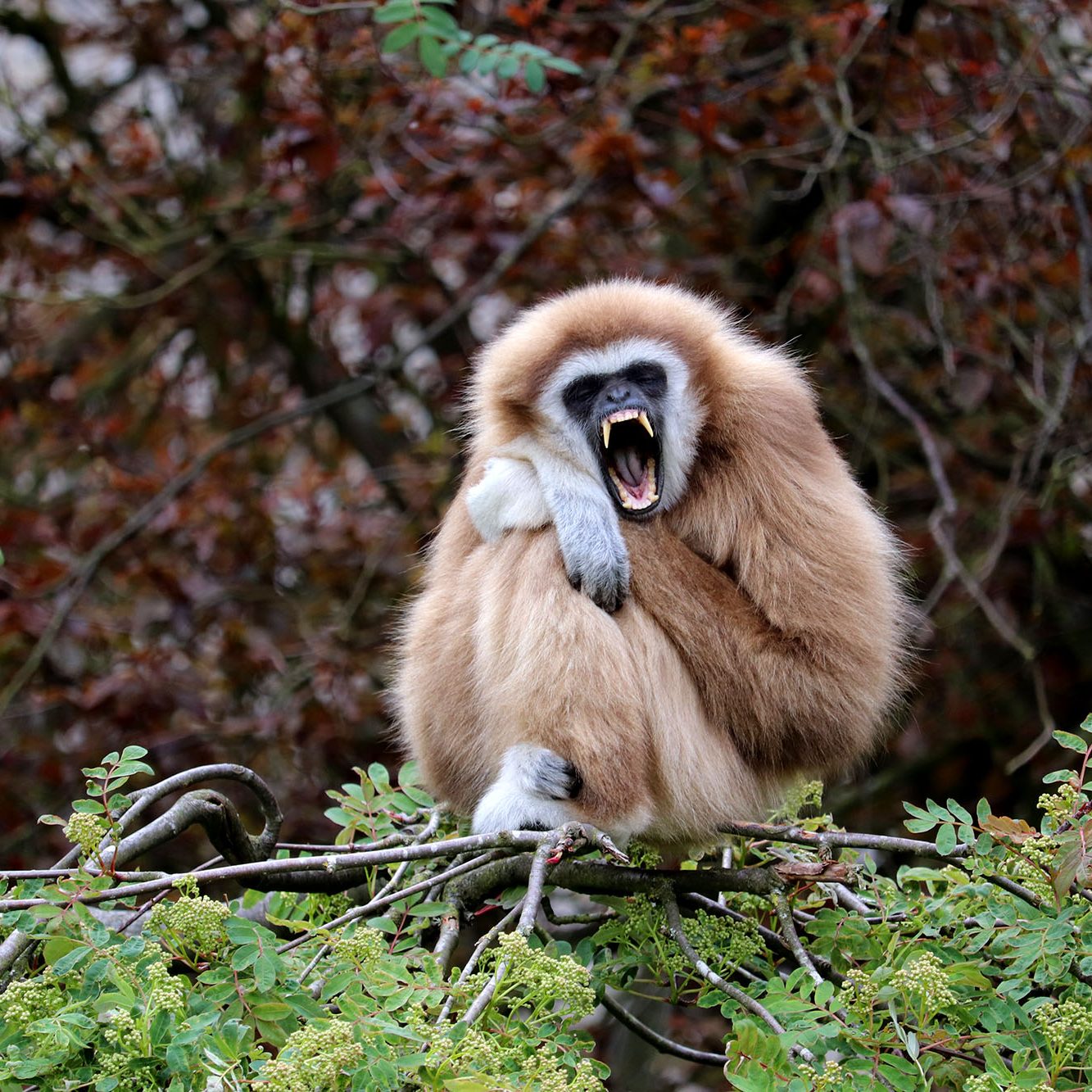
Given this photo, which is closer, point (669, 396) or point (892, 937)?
point (892, 937)

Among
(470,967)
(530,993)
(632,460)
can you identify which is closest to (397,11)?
(632,460)

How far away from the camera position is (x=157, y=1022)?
233cm

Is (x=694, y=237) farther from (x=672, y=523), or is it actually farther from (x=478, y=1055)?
(x=478, y=1055)

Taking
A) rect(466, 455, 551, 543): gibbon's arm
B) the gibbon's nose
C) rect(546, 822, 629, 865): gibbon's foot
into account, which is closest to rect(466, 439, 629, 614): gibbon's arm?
rect(466, 455, 551, 543): gibbon's arm

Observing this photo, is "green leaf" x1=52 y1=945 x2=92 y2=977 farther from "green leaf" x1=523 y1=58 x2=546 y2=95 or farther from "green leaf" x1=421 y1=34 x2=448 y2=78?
"green leaf" x1=523 y1=58 x2=546 y2=95

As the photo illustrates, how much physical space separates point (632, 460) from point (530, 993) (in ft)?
6.53

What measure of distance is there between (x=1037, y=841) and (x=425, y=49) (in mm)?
3255

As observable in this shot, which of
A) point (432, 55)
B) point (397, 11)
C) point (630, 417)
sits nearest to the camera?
point (630, 417)

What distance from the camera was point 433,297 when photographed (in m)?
7.61

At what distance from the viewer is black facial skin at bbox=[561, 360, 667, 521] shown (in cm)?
402

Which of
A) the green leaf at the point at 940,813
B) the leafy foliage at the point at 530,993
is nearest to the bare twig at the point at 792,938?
the leafy foliage at the point at 530,993

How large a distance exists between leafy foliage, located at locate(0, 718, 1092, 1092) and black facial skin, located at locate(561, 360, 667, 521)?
1.47m

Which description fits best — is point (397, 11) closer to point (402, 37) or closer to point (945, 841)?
point (402, 37)

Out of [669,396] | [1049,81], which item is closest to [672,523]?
[669,396]
